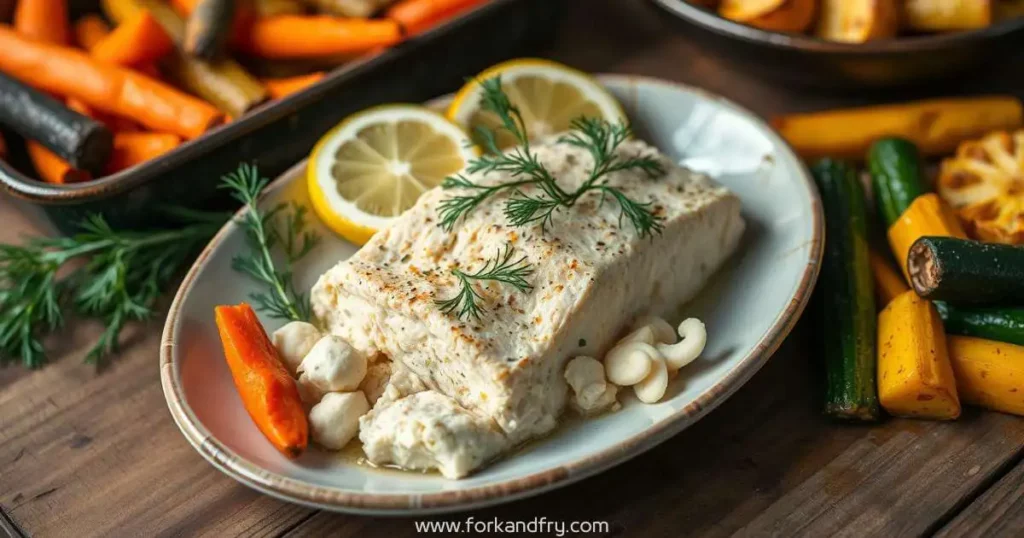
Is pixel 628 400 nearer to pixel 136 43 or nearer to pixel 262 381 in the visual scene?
pixel 262 381

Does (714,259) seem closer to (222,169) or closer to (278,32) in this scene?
(222,169)

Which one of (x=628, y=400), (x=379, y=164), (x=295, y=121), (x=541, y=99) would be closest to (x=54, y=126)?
(x=295, y=121)

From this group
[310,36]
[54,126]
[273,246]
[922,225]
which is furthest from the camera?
[310,36]

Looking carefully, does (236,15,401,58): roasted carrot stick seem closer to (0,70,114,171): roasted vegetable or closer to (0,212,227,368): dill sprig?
(0,70,114,171): roasted vegetable

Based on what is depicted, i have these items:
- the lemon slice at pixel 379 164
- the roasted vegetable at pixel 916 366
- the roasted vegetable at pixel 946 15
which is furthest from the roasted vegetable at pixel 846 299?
the lemon slice at pixel 379 164

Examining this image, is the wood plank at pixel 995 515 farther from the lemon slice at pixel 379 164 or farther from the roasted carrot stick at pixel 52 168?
the roasted carrot stick at pixel 52 168

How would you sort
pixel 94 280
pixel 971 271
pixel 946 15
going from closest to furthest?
pixel 971 271 → pixel 94 280 → pixel 946 15
